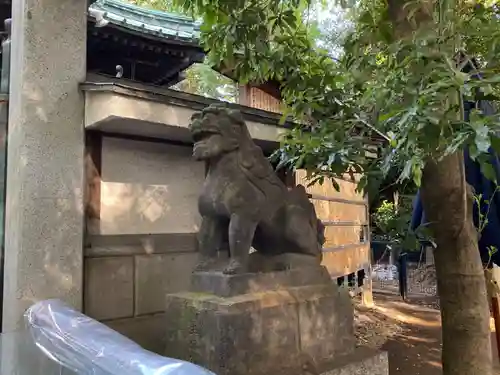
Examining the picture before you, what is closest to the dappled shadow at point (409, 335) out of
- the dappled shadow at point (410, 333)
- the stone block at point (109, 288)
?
the dappled shadow at point (410, 333)

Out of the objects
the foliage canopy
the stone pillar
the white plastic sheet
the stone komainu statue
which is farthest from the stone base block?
the stone pillar

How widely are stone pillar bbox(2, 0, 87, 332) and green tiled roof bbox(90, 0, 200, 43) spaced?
5.76ft

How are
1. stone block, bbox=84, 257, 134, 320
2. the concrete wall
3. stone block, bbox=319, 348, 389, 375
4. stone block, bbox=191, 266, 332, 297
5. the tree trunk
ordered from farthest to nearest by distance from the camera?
the concrete wall → stone block, bbox=84, 257, 134, 320 → the tree trunk → stone block, bbox=319, 348, 389, 375 → stone block, bbox=191, 266, 332, 297

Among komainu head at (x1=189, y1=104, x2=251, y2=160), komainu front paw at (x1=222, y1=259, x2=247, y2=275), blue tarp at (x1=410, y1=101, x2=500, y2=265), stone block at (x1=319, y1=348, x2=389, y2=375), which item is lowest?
stone block at (x1=319, y1=348, x2=389, y2=375)

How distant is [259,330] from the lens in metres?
2.64

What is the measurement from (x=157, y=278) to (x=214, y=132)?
2.39 meters

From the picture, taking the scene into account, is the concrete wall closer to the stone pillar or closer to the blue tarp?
the stone pillar

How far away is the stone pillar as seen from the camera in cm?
381

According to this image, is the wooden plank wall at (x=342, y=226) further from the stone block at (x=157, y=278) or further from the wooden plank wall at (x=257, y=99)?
the stone block at (x=157, y=278)

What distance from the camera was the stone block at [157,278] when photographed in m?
4.50

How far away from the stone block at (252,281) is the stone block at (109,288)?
1660 mm

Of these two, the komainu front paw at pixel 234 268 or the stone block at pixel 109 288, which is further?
the stone block at pixel 109 288

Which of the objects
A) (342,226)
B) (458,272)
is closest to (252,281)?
(458,272)

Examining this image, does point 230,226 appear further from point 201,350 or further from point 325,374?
point 325,374
